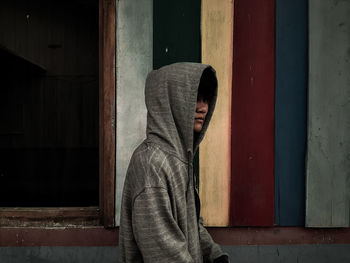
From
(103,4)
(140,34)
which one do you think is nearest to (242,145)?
(140,34)

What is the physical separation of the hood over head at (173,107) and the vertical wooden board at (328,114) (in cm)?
187

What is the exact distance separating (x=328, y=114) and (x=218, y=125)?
1.04 meters

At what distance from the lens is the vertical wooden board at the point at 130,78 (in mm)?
2979

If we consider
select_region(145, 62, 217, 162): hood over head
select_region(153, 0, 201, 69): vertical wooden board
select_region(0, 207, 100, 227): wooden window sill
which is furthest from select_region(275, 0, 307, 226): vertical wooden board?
select_region(0, 207, 100, 227): wooden window sill

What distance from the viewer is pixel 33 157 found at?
9859mm

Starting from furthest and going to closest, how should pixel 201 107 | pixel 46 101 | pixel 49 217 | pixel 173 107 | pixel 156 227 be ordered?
pixel 46 101
pixel 49 217
pixel 201 107
pixel 173 107
pixel 156 227

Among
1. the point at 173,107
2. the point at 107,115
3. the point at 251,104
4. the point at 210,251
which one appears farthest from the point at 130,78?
the point at 210,251

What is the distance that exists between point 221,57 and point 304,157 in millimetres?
1242

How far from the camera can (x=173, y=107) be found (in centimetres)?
157

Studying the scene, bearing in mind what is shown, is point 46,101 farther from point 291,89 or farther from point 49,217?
point 291,89

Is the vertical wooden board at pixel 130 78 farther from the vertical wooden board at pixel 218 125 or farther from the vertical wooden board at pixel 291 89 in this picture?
the vertical wooden board at pixel 291 89

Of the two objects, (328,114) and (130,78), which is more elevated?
(130,78)

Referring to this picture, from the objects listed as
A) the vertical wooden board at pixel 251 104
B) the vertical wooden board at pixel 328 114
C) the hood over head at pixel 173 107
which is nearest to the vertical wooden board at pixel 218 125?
the vertical wooden board at pixel 251 104

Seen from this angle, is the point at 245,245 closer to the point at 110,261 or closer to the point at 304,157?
the point at 304,157
